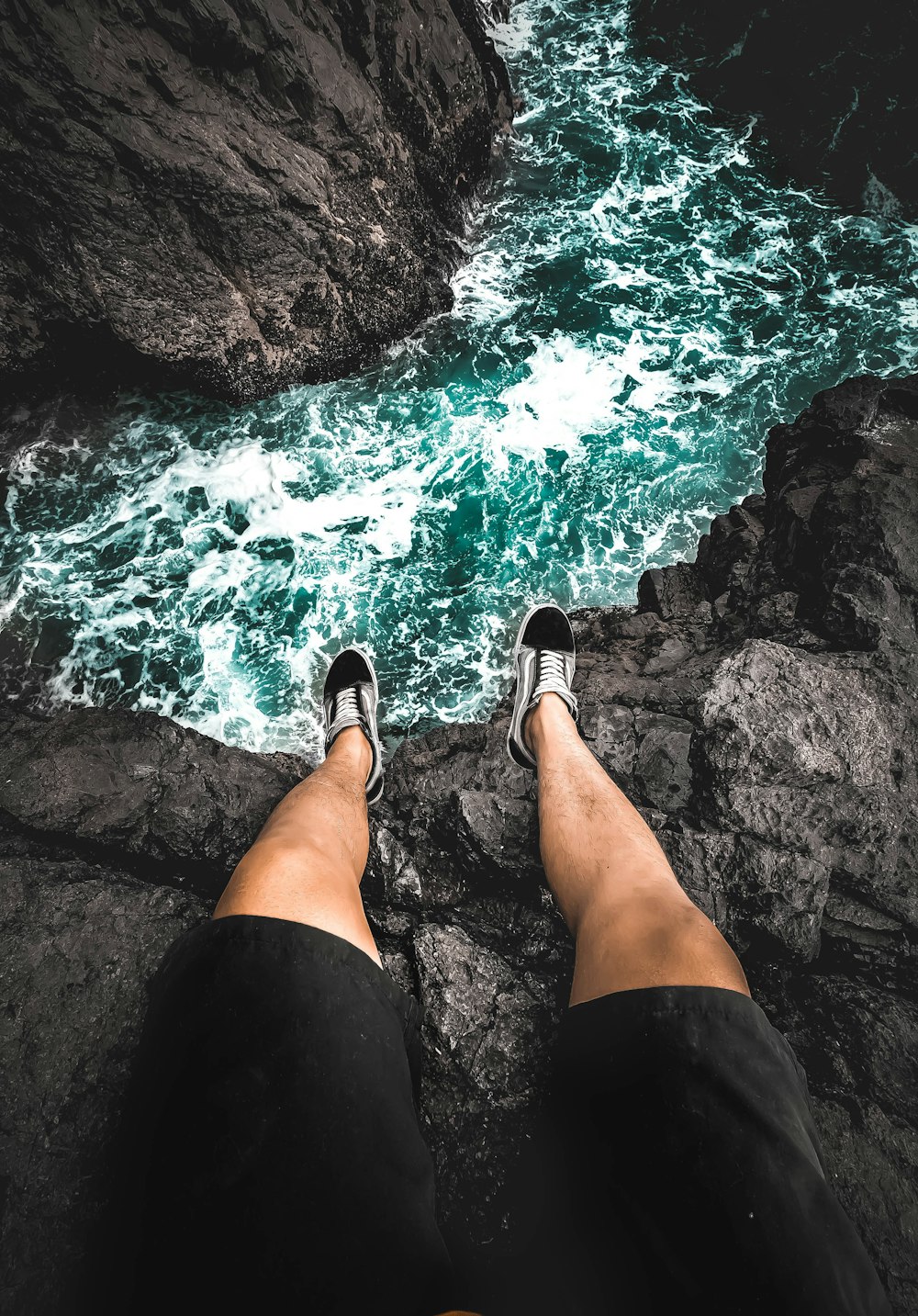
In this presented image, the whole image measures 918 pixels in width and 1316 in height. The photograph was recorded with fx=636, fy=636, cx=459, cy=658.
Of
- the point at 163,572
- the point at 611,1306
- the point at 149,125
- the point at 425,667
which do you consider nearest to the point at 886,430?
the point at 425,667

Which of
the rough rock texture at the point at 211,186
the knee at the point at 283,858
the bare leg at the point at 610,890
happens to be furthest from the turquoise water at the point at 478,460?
the knee at the point at 283,858

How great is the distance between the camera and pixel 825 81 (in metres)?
9.45

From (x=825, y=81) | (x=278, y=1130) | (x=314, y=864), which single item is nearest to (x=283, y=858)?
(x=314, y=864)

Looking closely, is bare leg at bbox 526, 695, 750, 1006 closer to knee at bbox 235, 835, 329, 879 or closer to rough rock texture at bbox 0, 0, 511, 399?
knee at bbox 235, 835, 329, 879

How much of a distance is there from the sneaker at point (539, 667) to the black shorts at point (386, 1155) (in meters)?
1.84

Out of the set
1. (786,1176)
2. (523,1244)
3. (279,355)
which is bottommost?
(523,1244)

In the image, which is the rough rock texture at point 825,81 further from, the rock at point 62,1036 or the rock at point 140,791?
the rock at point 62,1036

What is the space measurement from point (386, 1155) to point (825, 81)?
45.2 feet

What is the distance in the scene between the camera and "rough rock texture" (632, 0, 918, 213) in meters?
8.97

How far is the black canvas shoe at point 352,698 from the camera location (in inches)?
168

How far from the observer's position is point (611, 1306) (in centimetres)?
173

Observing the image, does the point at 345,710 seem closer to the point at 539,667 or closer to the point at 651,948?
the point at 539,667

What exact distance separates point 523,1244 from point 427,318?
26.1 feet

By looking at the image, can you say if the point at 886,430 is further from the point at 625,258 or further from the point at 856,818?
the point at 625,258
